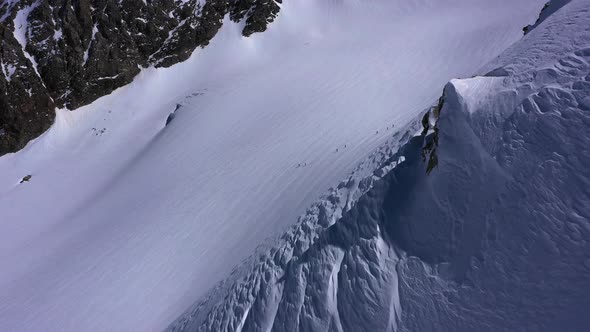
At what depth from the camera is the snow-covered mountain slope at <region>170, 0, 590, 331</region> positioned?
4367 mm

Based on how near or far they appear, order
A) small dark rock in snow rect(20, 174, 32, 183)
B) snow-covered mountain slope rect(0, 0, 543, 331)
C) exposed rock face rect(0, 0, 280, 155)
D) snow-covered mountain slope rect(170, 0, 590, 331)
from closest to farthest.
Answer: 1. snow-covered mountain slope rect(170, 0, 590, 331)
2. snow-covered mountain slope rect(0, 0, 543, 331)
3. small dark rock in snow rect(20, 174, 32, 183)
4. exposed rock face rect(0, 0, 280, 155)

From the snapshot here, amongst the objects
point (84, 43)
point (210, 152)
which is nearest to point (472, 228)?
point (210, 152)

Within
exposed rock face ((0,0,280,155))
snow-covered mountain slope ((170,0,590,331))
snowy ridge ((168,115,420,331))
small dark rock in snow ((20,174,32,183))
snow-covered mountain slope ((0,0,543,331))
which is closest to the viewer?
snow-covered mountain slope ((170,0,590,331))

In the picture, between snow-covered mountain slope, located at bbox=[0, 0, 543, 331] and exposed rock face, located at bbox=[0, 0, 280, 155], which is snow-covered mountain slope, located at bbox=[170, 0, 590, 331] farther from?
exposed rock face, located at bbox=[0, 0, 280, 155]

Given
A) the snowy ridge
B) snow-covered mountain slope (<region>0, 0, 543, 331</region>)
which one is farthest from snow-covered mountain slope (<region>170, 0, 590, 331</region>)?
snow-covered mountain slope (<region>0, 0, 543, 331</region>)

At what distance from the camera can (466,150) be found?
17.8 ft

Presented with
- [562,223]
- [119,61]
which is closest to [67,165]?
[119,61]

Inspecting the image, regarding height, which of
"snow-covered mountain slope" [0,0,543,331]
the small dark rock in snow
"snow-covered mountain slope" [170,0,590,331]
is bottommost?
the small dark rock in snow

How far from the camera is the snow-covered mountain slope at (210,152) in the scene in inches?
411

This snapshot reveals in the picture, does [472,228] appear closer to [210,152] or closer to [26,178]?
[210,152]

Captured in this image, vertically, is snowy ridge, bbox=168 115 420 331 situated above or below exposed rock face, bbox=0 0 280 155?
below

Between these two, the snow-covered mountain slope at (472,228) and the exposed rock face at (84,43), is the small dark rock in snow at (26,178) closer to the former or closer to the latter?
the exposed rock face at (84,43)

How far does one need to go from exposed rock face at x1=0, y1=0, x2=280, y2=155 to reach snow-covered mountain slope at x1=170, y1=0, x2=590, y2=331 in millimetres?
19119

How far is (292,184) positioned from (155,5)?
755 inches
